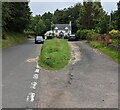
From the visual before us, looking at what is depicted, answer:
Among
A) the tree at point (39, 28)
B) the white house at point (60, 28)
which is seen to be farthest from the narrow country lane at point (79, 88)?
the white house at point (60, 28)

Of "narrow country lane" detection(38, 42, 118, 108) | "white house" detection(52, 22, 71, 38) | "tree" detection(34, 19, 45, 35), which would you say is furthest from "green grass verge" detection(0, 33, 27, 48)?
"white house" detection(52, 22, 71, 38)

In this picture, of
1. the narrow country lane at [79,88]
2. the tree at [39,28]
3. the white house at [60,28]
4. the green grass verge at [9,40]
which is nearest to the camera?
the narrow country lane at [79,88]

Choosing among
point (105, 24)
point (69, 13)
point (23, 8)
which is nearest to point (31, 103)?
point (105, 24)

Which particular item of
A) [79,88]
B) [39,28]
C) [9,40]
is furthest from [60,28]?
[79,88]

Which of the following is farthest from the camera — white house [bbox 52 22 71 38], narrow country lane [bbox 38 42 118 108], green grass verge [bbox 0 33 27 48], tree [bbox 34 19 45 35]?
white house [bbox 52 22 71 38]

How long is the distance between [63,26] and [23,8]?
71967 millimetres

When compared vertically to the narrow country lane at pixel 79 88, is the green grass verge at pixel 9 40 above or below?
below

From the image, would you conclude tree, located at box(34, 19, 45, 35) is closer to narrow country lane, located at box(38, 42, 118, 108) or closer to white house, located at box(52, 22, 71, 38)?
white house, located at box(52, 22, 71, 38)

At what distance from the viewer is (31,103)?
30.3 feet

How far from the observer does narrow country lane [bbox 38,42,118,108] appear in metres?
9.33

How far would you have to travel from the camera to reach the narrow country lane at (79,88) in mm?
9328

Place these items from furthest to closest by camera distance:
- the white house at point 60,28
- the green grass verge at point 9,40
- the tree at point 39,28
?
the white house at point 60,28 < the tree at point 39,28 < the green grass verge at point 9,40

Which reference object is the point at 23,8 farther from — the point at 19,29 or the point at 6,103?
the point at 6,103

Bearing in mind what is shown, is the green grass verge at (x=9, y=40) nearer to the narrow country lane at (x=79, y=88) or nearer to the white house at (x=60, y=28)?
the narrow country lane at (x=79, y=88)
